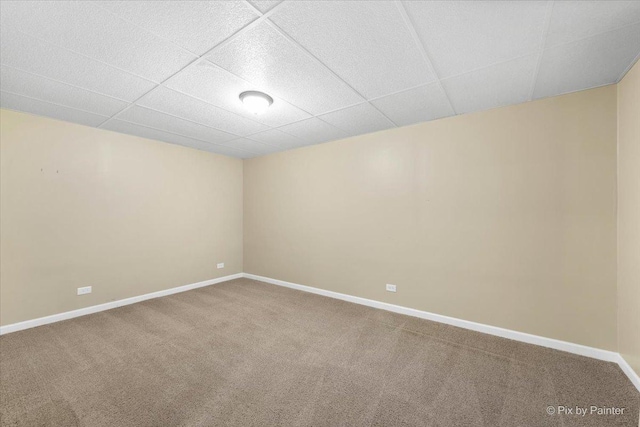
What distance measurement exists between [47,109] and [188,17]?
2.68 metres

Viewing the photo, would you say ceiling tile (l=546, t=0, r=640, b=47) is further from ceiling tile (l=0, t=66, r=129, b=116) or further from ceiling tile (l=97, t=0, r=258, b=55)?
ceiling tile (l=0, t=66, r=129, b=116)

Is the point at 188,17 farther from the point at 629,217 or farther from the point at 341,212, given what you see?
the point at 629,217

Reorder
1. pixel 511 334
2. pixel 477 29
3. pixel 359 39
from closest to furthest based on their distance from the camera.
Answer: pixel 477 29 < pixel 359 39 < pixel 511 334

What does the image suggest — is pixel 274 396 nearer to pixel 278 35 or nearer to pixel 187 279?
pixel 278 35

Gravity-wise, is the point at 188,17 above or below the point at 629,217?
above

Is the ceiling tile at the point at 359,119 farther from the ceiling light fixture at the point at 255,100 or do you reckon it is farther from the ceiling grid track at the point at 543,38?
the ceiling grid track at the point at 543,38

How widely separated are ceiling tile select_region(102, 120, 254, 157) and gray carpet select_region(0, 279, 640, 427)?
102 inches

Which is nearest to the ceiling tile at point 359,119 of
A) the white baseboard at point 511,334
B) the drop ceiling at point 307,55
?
the drop ceiling at point 307,55

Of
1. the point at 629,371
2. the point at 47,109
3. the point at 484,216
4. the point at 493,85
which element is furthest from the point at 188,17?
the point at 629,371

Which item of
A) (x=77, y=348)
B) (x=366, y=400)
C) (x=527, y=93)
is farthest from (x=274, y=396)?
(x=527, y=93)

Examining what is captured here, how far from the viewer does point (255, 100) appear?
2475 millimetres

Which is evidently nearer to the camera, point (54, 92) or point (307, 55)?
point (307, 55)

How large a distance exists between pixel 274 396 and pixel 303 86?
261cm

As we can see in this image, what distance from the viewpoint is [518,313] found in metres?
2.67
